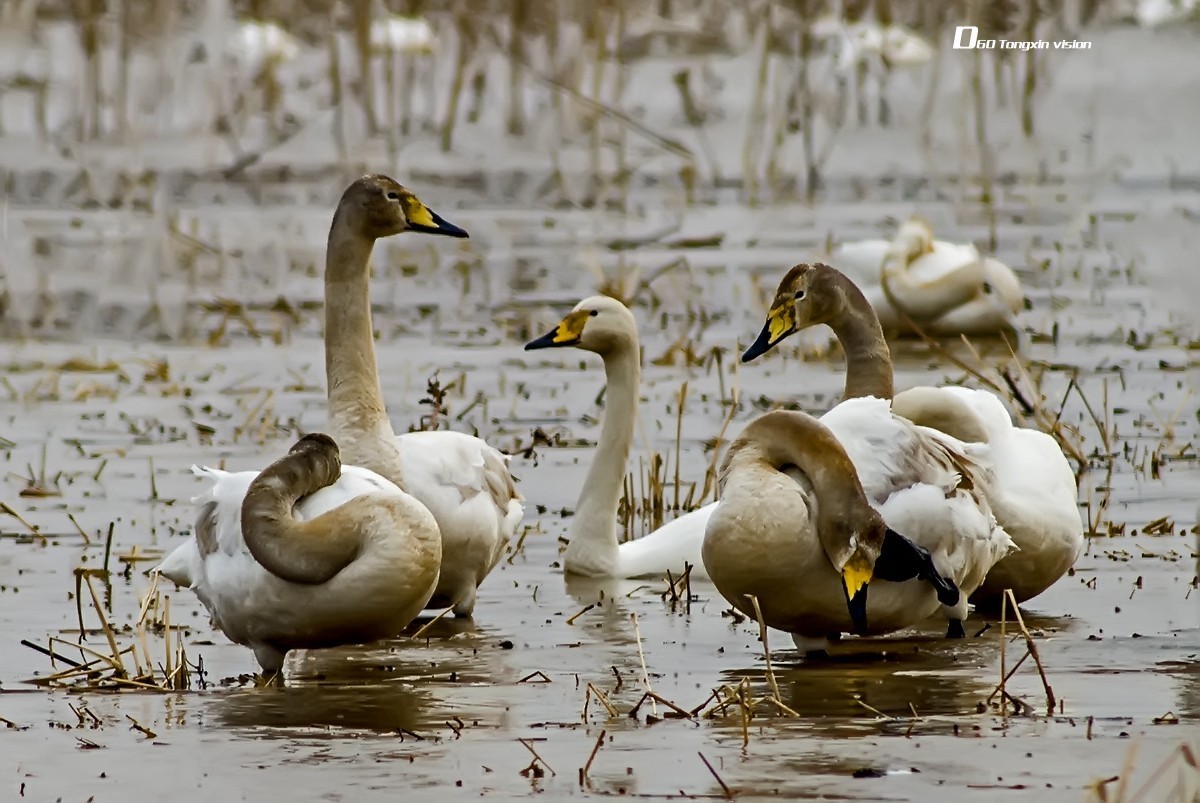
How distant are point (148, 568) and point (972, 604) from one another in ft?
9.02

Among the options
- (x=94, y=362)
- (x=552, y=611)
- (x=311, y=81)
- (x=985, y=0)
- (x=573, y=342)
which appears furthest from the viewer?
(x=311, y=81)

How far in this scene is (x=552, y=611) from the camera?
7.43 meters

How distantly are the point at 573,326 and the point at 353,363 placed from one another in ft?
4.08

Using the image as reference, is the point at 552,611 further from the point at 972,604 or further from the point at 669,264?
the point at 669,264

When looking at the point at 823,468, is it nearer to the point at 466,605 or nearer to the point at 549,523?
the point at 466,605

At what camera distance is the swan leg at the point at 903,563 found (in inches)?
246

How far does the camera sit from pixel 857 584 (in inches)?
240

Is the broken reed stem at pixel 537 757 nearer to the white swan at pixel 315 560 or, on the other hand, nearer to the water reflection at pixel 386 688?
the water reflection at pixel 386 688

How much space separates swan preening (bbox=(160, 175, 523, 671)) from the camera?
6.22 meters

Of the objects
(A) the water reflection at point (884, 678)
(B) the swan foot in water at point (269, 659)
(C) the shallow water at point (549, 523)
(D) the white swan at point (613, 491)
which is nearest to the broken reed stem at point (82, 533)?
(C) the shallow water at point (549, 523)

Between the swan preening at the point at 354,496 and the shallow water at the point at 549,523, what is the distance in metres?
0.17

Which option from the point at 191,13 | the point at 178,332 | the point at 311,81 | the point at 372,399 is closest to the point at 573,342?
the point at 372,399

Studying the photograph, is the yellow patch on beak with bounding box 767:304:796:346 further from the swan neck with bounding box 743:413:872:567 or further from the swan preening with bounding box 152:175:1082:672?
the swan neck with bounding box 743:413:872:567

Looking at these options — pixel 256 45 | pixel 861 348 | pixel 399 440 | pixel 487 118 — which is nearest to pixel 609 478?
pixel 399 440
